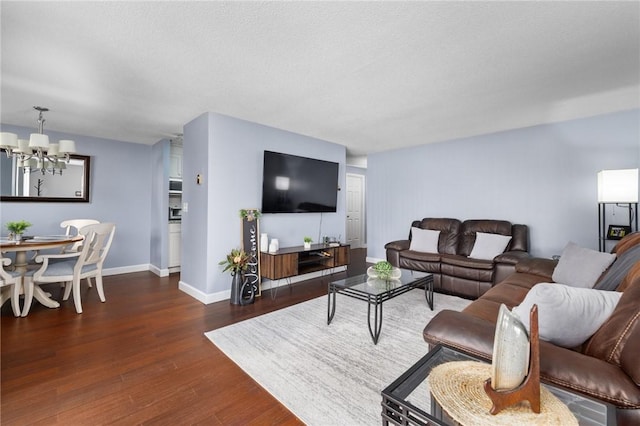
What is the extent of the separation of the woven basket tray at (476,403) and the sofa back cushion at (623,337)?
Answer: 31 centimetres

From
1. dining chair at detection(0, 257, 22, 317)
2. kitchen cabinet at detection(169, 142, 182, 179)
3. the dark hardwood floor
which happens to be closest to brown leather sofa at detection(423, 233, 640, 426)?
the dark hardwood floor

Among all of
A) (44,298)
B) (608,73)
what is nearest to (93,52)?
(44,298)

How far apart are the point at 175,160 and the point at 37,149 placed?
2109mm

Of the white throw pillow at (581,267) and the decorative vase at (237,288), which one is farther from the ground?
the white throw pillow at (581,267)

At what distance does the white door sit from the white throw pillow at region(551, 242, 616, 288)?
5.39 metres

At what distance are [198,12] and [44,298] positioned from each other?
363 centimetres

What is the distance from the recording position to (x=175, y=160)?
5.20 meters

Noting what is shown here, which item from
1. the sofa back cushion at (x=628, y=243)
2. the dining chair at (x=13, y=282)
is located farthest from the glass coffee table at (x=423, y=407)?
the dining chair at (x=13, y=282)

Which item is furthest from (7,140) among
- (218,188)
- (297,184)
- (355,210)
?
(355,210)

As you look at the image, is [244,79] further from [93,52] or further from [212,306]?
[212,306]

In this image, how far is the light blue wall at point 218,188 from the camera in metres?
3.56

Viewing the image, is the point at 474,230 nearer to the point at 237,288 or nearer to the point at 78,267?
the point at 237,288

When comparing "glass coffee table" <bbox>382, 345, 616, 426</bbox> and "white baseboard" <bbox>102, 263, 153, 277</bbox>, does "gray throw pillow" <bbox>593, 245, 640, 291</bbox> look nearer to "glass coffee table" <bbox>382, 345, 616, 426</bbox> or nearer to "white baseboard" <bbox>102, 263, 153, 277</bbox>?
"glass coffee table" <bbox>382, 345, 616, 426</bbox>

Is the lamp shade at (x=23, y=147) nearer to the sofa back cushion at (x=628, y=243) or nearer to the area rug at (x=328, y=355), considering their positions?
the area rug at (x=328, y=355)
